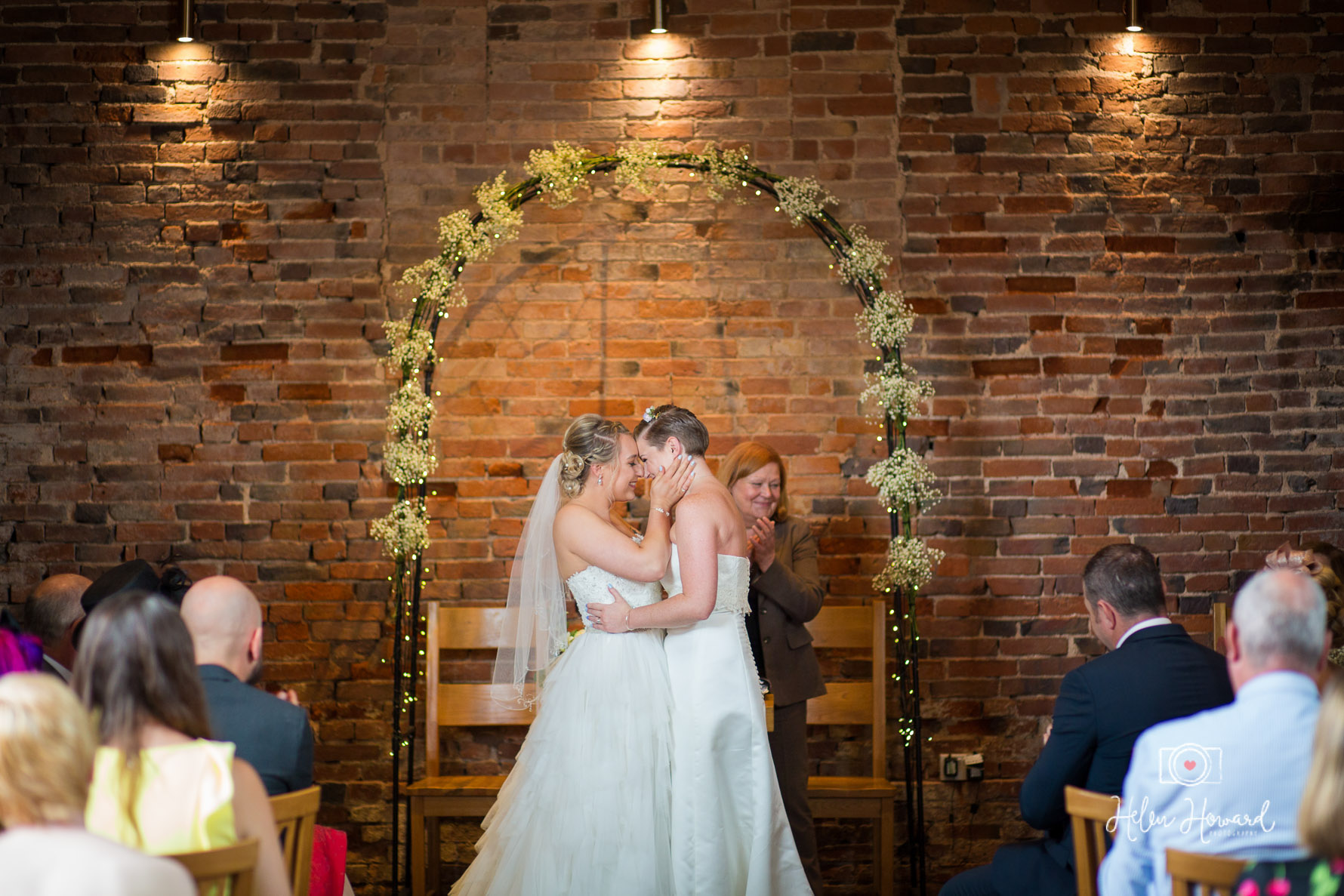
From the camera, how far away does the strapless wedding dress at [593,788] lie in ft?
10.4

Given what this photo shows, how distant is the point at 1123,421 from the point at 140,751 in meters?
4.10

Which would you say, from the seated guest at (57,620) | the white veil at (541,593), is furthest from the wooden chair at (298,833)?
the seated guest at (57,620)

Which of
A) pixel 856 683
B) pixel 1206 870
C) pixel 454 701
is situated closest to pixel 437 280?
pixel 454 701

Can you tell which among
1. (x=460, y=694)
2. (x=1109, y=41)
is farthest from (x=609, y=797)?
(x=1109, y=41)

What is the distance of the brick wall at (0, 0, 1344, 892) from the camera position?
181 inches

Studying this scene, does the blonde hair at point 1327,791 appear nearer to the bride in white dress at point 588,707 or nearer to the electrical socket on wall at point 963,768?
the bride in white dress at point 588,707

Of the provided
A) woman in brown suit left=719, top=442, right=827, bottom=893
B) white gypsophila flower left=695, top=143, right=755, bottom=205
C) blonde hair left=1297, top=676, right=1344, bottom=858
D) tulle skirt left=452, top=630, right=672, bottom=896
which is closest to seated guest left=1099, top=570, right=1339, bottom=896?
blonde hair left=1297, top=676, right=1344, bottom=858

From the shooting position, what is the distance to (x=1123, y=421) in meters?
4.65

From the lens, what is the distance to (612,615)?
3.45 meters

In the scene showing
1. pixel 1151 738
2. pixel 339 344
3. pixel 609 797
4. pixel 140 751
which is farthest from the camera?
pixel 339 344

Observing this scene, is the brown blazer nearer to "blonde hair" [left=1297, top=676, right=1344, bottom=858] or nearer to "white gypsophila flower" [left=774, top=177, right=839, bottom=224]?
"white gypsophila flower" [left=774, top=177, right=839, bottom=224]

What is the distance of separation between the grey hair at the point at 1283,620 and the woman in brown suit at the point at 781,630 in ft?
6.70

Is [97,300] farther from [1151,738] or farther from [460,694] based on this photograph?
[1151,738]

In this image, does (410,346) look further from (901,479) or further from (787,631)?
(901,479)
